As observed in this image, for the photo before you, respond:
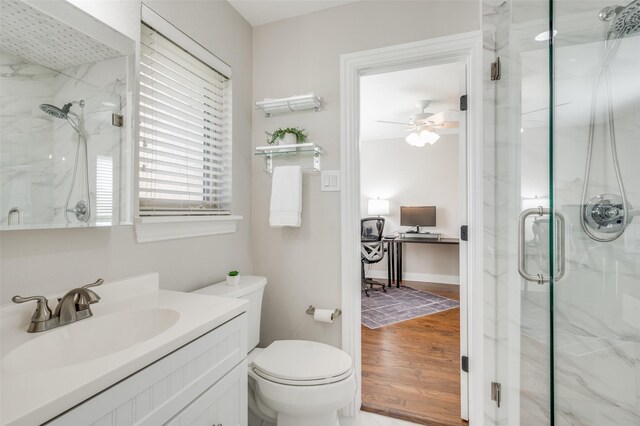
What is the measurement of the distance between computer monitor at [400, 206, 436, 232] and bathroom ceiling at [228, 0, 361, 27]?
3590mm

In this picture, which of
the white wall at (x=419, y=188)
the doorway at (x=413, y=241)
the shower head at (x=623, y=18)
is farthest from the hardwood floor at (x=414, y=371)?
the shower head at (x=623, y=18)

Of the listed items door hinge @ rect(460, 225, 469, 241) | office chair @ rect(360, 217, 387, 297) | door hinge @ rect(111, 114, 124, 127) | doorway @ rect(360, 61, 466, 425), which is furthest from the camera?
office chair @ rect(360, 217, 387, 297)

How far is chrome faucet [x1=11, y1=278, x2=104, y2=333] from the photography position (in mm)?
862

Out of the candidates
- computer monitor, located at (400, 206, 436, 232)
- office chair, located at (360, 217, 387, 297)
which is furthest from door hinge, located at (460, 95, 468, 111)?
computer monitor, located at (400, 206, 436, 232)

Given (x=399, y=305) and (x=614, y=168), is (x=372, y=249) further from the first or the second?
(x=614, y=168)

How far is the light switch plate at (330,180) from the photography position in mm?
1784

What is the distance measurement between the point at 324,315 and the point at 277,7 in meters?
1.85

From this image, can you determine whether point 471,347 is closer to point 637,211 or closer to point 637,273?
point 637,273

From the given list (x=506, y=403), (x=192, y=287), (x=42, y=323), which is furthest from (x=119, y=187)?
(x=506, y=403)

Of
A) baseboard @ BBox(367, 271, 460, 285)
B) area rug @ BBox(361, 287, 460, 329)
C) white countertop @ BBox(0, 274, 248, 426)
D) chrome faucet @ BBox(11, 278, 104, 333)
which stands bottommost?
area rug @ BBox(361, 287, 460, 329)

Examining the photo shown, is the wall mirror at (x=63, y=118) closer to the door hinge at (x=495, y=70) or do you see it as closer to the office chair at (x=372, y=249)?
the door hinge at (x=495, y=70)

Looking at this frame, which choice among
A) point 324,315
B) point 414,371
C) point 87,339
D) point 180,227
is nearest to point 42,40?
point 180,227

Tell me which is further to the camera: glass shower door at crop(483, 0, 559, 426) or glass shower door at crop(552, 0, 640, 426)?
glass shower door at crop(483, 0, 559, 426)

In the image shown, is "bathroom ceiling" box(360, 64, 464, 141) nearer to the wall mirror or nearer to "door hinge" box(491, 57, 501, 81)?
"door hinge" box(491, 57, 501, 81)
